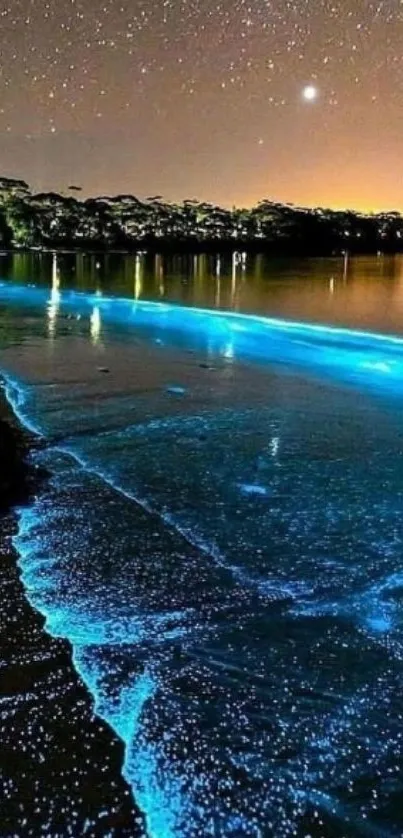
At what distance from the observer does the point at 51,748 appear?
10.9 ft

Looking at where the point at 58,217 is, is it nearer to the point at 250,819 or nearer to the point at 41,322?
the point at 41,322

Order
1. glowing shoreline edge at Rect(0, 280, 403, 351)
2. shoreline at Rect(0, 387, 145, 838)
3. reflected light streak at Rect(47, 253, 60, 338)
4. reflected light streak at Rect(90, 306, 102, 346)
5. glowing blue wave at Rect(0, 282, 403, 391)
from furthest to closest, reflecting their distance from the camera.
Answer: glowing shoreline edge at Rect(0, 280, 403, 351) → reflected light streak at Rect(47, 253, 60, 338) → reflected light streak at Rect(90, 306, 102, 346) → glowing blue wave at Rect(0, 282, 403, 391) → shoreline at Rect(0, 387, 145, 838)

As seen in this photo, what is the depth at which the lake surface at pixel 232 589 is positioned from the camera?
126 inches

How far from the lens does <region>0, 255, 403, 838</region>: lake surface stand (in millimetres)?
3207

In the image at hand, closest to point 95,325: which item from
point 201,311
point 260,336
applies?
point 260,336

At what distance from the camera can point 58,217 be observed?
152 meters

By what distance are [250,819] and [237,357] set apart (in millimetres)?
17072

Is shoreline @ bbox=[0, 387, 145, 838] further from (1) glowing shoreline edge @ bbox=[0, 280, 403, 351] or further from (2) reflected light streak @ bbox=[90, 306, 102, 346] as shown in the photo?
(1) glowing shoreline edge @ bbox=[0, 280, 403, 351]

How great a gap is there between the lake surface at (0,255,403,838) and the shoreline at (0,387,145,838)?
9cm

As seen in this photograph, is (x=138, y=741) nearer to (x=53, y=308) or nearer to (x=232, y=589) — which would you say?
(x=232, y=589)

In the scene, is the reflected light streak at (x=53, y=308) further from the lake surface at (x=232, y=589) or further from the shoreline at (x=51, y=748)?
the shoreline at (x=51, y=748)

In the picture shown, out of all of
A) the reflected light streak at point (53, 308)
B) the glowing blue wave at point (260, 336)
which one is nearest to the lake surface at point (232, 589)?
the glowing blue wave at point (260, 336)

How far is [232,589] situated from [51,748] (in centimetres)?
200

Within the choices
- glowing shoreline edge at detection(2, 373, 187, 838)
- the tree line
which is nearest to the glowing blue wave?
glowing shoreline edge at detection(2, 373, 187, 838)
